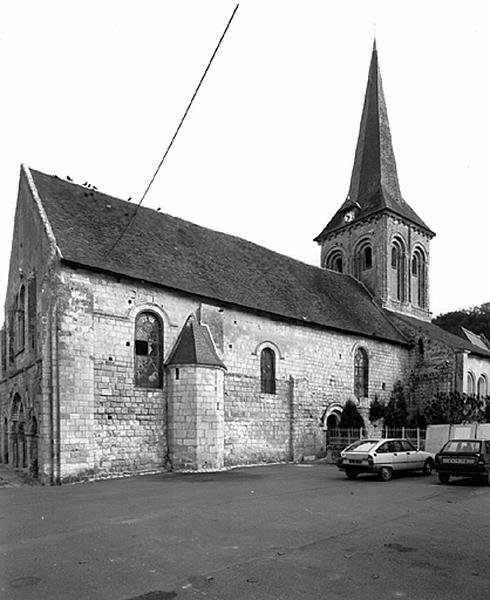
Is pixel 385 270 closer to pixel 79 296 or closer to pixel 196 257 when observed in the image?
pixel 196 257

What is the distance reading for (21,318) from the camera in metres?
21.4

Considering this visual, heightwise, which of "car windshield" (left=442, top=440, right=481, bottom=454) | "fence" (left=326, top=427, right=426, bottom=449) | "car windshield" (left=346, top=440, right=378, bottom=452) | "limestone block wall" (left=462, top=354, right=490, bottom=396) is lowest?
"fence" (left=326, top=427, right=426, bottom=449)

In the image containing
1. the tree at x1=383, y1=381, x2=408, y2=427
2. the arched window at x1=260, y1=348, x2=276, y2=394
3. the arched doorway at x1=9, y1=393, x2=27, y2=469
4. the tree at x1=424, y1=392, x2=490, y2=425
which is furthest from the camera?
the tree at x1=383, y1=381, x2=408, y2=427

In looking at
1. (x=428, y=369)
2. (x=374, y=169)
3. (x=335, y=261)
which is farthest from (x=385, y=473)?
(x=374, y=169)

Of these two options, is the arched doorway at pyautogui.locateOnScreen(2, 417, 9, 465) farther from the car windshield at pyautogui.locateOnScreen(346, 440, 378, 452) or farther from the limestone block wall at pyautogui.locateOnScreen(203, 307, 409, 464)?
the car windshield at pyautogui.locateOnScreen(346, 440, 378, 452)

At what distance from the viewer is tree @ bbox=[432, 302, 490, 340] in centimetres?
5912

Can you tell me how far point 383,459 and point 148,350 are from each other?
8.78 meters

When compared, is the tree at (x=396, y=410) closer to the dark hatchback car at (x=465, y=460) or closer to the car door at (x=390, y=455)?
the car door at (x=390, y=455)

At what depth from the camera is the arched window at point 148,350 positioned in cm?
1922

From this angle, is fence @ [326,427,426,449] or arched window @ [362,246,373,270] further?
arched window @ [362,246,373,270]

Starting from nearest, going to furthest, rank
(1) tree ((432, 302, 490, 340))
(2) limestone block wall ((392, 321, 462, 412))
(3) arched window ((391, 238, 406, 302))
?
(2) limestone block wall ((392, 321, 462, 412)), (3) arched window ((391, 238, 406, 302)), (1) tree ((432, 302, 490, 340))

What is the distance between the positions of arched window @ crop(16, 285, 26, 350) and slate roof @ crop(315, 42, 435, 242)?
71.0ft

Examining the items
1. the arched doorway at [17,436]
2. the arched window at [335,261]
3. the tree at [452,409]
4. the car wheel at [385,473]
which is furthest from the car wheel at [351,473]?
the arched window at [335,261]

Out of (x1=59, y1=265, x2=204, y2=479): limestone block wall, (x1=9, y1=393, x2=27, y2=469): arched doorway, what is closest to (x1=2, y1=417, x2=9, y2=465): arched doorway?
(x1=9, y1=393, x2=27, y2=469): arched doorway
